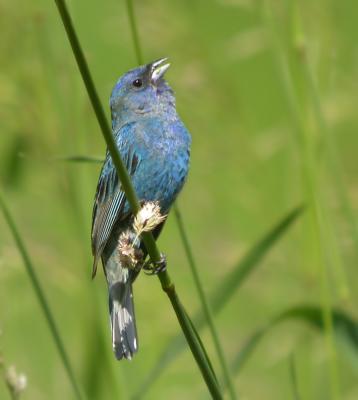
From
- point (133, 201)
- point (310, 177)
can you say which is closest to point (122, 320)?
point (310, 177)

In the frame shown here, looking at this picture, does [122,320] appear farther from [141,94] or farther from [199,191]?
[199,191]

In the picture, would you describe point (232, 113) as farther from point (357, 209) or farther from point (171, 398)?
point (171, 398)

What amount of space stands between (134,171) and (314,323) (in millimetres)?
648

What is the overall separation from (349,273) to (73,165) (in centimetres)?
191

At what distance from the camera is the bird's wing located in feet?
7.93

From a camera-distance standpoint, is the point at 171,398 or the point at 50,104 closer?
the point at 50,104

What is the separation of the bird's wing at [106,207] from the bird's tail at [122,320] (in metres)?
0.12

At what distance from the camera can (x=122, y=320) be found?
7.87ft

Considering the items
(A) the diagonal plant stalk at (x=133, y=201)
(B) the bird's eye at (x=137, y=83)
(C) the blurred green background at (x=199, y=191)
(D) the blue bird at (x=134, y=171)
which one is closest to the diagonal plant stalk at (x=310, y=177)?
(C) the blurred green background at (x=199, y=191)

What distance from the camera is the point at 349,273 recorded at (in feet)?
14.5

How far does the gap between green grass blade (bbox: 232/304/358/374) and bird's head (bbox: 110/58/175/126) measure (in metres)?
0.66

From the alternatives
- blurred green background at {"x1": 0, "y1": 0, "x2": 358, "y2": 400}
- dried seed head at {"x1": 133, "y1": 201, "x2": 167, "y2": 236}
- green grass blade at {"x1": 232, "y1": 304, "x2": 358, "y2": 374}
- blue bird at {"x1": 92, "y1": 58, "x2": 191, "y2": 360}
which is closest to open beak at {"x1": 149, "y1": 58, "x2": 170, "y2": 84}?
blue bird at {"x1": 92, "y1": 58, "x2": 191, "y2": 360}

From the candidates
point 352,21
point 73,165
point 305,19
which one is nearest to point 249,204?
point 305,19

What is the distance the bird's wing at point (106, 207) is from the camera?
2416 millimetres
